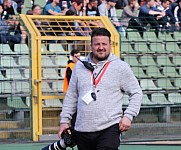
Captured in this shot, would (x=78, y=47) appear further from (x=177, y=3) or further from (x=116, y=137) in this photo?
(x=116, y=137)

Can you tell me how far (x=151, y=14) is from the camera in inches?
683

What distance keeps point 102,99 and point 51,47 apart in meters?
7.68

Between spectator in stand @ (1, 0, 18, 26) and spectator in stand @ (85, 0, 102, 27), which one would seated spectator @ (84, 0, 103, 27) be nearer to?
spectator in stand @ (85, 0, 102, 27)

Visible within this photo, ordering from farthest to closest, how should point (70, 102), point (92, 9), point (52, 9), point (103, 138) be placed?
point (92, 9) < point (52, 9) < point (70, 102) < point (103, 138)

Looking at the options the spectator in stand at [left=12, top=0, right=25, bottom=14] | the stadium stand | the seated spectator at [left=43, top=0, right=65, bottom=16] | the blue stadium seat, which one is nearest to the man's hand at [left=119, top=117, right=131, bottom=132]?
the stadium stand

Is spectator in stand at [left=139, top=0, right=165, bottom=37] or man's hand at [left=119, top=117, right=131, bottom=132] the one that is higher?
spectator in stand at [left=139, top=0, right=165, bottom=37]

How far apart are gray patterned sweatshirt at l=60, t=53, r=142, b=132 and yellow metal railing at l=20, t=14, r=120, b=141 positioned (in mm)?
6942

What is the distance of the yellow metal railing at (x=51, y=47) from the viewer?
13375mm

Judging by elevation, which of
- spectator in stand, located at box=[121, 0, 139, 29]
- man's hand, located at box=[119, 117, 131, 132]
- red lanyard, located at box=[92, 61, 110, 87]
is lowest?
man's hand, located at box=[119, 117, 131, 132]

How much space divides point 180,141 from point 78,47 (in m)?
2.90

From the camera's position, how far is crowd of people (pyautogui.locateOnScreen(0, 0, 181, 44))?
47.9 feet

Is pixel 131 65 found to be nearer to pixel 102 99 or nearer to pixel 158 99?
pixel 158 99

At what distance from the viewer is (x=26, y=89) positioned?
1395 centimetres

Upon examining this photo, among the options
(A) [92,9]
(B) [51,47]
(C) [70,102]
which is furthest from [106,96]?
(A) [92,9]
